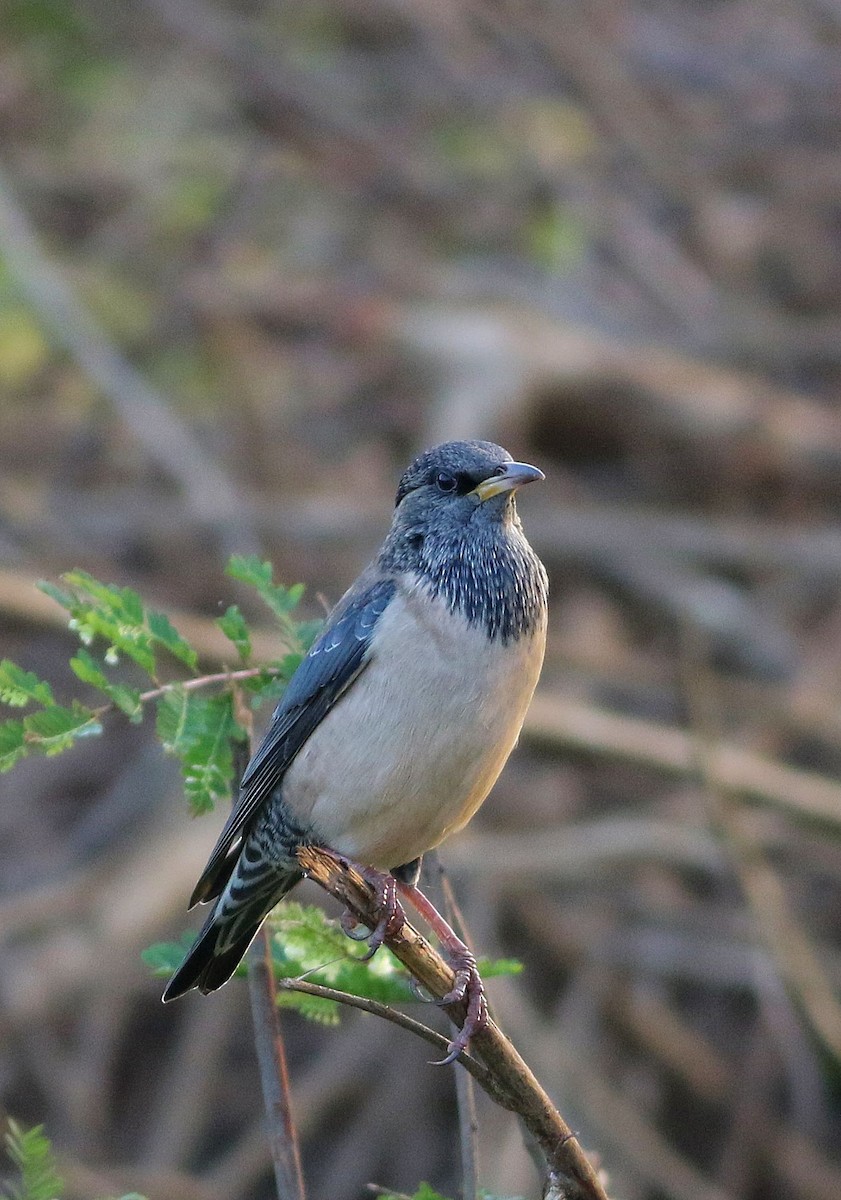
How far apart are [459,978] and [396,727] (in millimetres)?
575

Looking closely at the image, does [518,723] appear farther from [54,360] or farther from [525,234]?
[525,234]

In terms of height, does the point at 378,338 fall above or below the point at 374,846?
above

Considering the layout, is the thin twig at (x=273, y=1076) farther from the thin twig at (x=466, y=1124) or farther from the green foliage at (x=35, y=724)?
the green foliage at (x=35, y=724)

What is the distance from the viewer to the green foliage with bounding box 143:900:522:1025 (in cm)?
303

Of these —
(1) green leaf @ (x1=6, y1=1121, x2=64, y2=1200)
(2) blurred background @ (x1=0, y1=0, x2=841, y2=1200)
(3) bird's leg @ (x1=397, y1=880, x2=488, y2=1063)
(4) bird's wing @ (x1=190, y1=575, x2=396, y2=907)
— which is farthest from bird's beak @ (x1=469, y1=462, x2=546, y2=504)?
(2) blurred background @ (x1=0, y1=0, x2=841, y2=1200)

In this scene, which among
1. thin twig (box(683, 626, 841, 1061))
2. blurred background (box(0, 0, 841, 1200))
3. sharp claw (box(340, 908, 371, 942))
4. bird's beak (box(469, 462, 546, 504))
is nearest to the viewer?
sharp claw (box(340, 908, 371, 942))

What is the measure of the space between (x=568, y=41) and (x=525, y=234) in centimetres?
135

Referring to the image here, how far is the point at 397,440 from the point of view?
31.9ft

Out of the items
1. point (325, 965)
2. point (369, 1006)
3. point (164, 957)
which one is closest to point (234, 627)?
point (325, 965)

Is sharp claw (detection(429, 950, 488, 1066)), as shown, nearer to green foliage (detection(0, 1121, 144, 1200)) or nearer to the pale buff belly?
the pale buff belly

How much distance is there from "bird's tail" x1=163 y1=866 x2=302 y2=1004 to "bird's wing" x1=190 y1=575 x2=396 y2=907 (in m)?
0.07

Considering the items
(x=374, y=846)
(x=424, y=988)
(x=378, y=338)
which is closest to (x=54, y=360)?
(x=378, y=338)

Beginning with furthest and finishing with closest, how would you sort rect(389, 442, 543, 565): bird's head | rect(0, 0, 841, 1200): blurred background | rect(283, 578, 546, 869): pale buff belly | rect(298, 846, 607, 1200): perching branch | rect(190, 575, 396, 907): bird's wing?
rect(0, 0, 841, 1200): blurred background < rect(389, 442, 543, 565): bird's head < rect(190, 575, 396, 907): bird's wing < rect(283, 578, 546, 869): pale buff belly < rect(298, 846, 607, 1200): perching branch

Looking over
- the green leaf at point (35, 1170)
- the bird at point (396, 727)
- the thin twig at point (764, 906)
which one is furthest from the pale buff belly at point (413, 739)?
the thin twig at point (764, 906)
